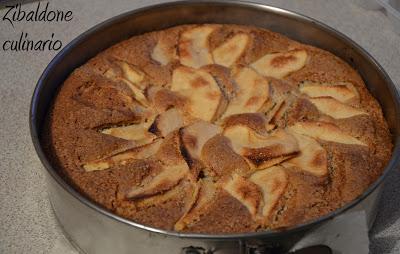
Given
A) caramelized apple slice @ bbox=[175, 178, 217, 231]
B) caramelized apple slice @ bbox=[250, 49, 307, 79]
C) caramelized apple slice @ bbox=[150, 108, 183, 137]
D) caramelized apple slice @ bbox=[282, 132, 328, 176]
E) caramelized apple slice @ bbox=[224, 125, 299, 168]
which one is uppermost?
caramelized apple slice @ bbox=[250, 49, 307, 79]

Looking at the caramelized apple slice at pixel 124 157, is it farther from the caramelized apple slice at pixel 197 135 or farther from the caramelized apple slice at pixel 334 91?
the caramelized apple slice at pixel 334 91

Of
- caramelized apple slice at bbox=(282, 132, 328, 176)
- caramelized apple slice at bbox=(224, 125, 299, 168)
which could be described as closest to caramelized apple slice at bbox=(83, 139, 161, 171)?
caramelized apple slice at bbox=(224, 125, 299, 168)

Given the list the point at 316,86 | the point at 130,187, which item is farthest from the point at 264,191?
the point at 316,86

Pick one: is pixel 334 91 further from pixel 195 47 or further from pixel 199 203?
pixel 199 203

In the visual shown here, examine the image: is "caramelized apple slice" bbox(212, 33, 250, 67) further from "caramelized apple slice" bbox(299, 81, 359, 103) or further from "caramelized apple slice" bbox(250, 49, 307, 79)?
"caramelized apple slice" bbox(299, 81, 359, 103)

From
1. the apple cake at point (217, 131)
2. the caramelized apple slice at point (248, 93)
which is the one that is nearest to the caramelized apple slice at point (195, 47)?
the apple cake at point (217, 131)

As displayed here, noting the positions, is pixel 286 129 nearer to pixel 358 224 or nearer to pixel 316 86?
pixel 316 86

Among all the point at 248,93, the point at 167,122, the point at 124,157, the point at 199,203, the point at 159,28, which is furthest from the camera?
the point at 159,28

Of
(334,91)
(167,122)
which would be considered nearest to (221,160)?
(167,122)
